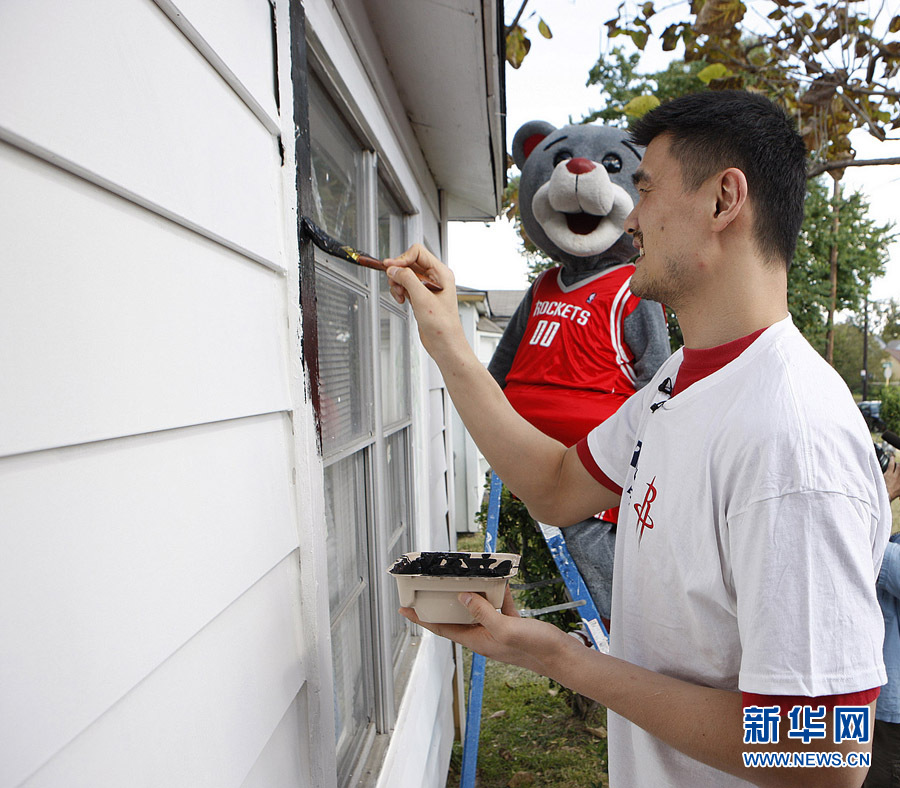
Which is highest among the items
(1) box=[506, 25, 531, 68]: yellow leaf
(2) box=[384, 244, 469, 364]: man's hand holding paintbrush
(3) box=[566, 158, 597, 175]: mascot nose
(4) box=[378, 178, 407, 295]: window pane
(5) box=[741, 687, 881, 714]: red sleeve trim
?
(1) box=[506, 25, 531, 68]: yellow leaf

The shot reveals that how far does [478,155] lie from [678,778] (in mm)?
2753

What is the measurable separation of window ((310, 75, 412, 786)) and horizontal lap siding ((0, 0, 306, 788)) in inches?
20.5

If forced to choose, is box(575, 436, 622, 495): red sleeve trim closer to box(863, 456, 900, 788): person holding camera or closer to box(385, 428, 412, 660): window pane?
box(385, 428, 412, 660): window pane

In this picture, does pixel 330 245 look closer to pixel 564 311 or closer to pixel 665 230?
pixel 665 230

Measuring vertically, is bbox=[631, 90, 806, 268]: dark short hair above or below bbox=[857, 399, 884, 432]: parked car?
above

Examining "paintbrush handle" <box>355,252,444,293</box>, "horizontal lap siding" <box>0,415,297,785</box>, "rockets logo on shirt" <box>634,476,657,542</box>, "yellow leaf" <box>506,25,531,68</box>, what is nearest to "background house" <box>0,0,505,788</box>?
"horizontal lap siding" <box>0,415,297,785</box>

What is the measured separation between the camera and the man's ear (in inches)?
44.1

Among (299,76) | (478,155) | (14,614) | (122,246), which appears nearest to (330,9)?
(299,76)

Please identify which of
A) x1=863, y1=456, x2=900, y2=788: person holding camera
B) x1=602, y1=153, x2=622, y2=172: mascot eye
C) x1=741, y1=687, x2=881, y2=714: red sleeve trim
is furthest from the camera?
x1=602, y1=153, x2=622, y2=172: mascot eye

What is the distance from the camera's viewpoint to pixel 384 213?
258 centimetres

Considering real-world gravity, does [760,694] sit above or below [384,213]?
below

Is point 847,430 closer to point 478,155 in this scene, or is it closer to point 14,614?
point 14,614

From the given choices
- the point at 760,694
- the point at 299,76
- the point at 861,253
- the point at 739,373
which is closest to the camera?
the point at 760,694

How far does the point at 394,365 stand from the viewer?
269 cm
